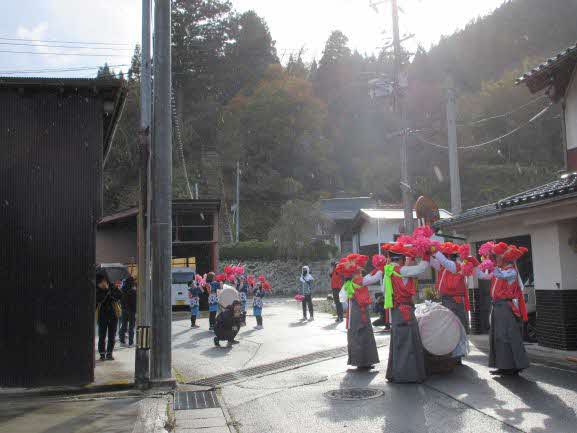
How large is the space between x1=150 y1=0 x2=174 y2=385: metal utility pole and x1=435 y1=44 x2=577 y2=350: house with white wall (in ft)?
21.8

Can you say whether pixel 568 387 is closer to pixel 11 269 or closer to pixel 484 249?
pixel 484 249

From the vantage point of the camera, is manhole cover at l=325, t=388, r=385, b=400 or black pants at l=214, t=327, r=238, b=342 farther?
black pants at l=214, t=327, r=238, b=342

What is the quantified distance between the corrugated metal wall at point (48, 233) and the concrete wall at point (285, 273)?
99.8ft

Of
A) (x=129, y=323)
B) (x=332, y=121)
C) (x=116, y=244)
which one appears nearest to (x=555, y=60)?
(x=129, y=323)

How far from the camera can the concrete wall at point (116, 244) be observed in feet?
106

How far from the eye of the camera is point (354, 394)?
8.32 m

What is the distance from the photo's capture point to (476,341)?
44.3ft

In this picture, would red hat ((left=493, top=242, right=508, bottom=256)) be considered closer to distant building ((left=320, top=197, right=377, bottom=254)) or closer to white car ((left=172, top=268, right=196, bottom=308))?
white car ((left=172, top=268, right=196, bottom=308))

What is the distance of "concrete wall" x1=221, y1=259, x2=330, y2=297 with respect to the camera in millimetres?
40188

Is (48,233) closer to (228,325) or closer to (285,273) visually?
(228,325)

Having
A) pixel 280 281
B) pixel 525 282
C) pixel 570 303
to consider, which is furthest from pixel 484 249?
pixel 280 281

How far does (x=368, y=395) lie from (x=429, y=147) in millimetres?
40366

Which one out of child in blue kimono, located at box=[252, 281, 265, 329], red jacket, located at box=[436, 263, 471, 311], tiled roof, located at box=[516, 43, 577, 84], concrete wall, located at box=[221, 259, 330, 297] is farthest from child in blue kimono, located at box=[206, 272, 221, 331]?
concrete wall, located at box=[221, 259, 330, 297]

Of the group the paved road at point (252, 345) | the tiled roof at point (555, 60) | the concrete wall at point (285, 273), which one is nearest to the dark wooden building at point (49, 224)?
the paved road at point (252, 345)
